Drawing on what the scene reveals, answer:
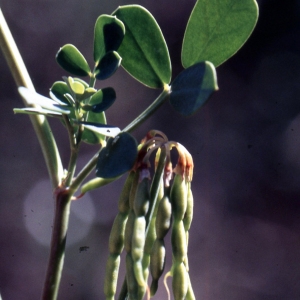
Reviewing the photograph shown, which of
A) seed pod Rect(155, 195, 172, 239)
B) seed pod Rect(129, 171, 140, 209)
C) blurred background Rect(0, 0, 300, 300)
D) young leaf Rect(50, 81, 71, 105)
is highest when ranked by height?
young leaf Rect(50, 81, 71, 105)

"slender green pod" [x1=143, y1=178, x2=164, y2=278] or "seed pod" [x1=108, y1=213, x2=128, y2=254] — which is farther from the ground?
"seed pod" [x1=108, y1=213, x2=128, y2=254]

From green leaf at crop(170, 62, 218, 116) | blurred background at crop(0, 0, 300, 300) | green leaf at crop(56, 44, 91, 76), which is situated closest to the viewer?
green leaf at crop(170, 62, 218, 116)

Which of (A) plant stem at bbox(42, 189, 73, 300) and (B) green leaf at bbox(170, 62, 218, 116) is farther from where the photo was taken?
(A) plant stem at bbox(42, 189, 73, 300)

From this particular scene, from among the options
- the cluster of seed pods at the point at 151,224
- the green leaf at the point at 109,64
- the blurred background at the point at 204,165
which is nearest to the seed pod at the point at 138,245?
the cluster of seed pods at the point at 151,224

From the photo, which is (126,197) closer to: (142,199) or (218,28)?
(142,199)

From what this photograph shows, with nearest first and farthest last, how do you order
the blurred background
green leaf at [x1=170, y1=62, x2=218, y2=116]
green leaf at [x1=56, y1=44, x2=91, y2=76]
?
1. green leaf at [x1=170, y1=62, x2=218, y2=116]
2. green leaf at [x1=56, y1=44, x2=91, y2=76]
3. the blurred background

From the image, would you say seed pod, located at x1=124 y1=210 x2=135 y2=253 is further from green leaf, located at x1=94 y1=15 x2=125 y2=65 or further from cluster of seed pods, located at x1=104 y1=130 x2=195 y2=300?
green leaf, located at x1=94 y1=15 x2=125 y2=65

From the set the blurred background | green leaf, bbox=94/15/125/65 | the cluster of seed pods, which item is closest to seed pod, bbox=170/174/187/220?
the cluster of seed pods
